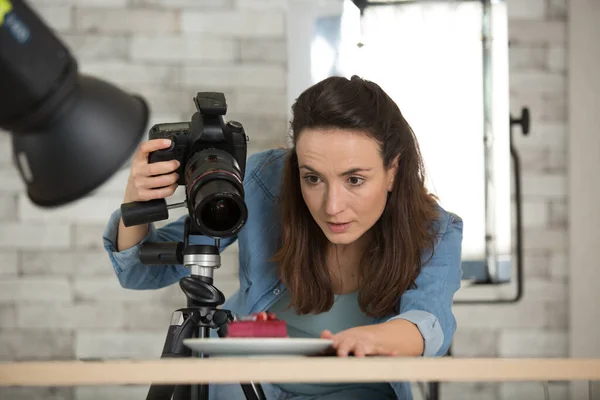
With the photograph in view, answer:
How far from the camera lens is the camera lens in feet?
2.86

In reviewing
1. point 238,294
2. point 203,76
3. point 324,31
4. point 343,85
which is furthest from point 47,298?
point 343,85

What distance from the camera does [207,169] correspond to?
2.96 feet

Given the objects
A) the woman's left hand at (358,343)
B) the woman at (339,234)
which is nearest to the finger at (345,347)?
the woman's left hand at (358,343)

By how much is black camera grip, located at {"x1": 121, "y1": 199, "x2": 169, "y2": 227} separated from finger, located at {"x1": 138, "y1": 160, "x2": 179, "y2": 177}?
0.04 meters

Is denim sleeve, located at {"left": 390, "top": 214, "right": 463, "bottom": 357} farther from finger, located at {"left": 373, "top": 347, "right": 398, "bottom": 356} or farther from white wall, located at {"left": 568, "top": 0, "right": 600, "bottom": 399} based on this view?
white wall, located at {"left": 568, "top": 0, "right": 600, "bottom": 399}

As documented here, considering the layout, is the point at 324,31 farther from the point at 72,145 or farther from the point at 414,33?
the point at 72,145

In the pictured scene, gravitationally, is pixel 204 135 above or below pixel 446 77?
below

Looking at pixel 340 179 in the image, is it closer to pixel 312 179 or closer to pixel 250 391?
pixel 312 179

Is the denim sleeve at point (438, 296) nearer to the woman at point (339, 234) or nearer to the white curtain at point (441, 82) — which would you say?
the woman at point (339, 234)

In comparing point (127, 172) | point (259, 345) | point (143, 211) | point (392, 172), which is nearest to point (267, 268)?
point (392, 172)

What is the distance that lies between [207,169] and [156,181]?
0.13 metres

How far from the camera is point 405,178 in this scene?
1.35 meters

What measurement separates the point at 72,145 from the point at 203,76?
1.67 metres

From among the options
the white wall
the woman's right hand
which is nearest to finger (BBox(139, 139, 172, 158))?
the woman's right hand
